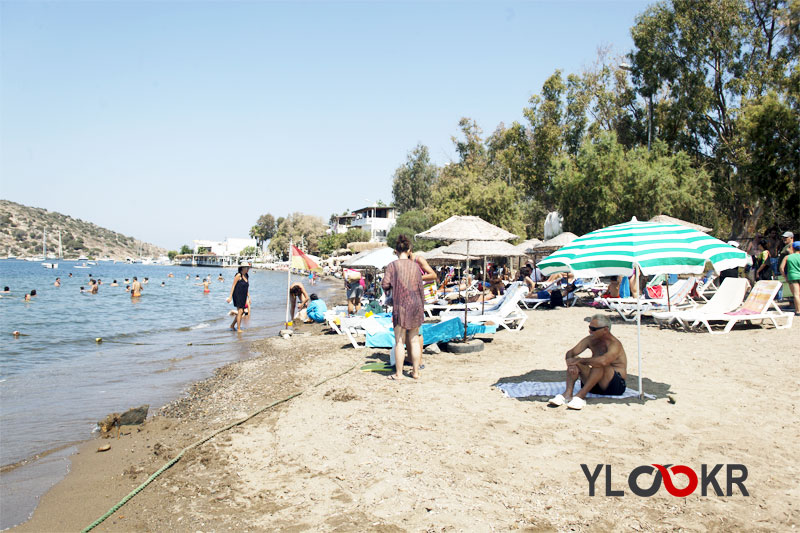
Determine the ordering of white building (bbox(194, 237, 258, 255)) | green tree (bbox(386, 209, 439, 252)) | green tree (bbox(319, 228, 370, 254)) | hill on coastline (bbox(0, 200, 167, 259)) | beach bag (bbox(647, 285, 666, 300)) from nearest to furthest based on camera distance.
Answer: beach bag (bbox(647, 285, 666, 300)) → green tree (bbox(386, 209, 439, 252)) → green tree (bbox(319, 228, 370, 254)) → hill on coastline (bbox(0, 200, 167, 259)) → white building (bbox(194, 237, 258, 255))

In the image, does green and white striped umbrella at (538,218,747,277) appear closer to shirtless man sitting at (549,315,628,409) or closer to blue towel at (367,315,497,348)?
shirtless man sitting at (549,315,628,409)

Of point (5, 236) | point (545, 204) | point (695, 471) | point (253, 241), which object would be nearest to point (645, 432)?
point (695, 471)

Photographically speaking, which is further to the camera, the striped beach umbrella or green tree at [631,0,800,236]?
green tree at [631,0,800,236]

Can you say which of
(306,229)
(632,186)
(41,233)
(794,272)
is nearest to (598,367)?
(794,272)

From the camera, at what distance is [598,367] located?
5664 mm

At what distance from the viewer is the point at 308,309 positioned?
51.6 ft

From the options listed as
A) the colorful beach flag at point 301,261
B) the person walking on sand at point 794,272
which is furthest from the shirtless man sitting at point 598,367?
the colorful beach flag at point 301,261

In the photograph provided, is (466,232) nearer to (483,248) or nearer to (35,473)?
(483,248)

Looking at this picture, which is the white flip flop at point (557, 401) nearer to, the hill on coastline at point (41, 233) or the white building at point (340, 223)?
the white building at point (340, 223)

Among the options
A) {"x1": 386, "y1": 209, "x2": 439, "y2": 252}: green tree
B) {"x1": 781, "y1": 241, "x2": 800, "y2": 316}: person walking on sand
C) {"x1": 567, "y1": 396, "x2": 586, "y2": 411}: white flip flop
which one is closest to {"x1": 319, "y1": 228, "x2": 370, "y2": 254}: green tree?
{"x1": 386, "y1": 209, "x2": 439, "y2": 252}: green tree

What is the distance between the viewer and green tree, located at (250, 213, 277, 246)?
Result: 14575 cm

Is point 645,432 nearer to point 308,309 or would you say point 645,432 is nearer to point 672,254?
point 672,254

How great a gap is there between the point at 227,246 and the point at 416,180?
354ft

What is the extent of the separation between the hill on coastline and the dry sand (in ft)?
563
